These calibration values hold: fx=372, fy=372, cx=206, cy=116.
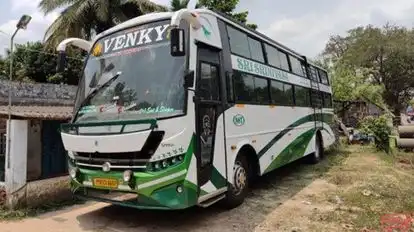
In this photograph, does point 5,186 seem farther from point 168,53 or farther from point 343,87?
point 343,87

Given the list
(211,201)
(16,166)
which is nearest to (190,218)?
(211,201)

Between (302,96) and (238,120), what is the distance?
4604mm

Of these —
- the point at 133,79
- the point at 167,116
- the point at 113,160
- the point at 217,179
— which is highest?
the point at 133,79

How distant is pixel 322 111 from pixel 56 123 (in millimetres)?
8619

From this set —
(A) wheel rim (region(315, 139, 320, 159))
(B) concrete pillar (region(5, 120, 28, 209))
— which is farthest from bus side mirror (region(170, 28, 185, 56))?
(A) wheel rim (region(315, 139, 320, 159))

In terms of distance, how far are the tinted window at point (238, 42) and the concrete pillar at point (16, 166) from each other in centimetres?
404

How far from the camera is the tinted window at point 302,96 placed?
1016 centimetres

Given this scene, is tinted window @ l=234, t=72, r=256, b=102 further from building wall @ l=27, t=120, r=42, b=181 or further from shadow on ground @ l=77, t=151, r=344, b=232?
building wall @ l=27, t=120, r=42, b=181

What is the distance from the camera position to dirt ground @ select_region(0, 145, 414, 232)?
18.7 feet

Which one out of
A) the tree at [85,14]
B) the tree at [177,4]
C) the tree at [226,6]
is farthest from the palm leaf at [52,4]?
the tree at [226,6]

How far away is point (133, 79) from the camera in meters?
Result: 5.51

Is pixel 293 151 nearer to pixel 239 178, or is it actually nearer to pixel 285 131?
pixel 285 131

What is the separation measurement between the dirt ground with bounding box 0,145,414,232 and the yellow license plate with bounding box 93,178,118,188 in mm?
751

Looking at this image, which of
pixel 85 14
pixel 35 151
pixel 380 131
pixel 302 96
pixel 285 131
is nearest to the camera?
pixel 285 131
